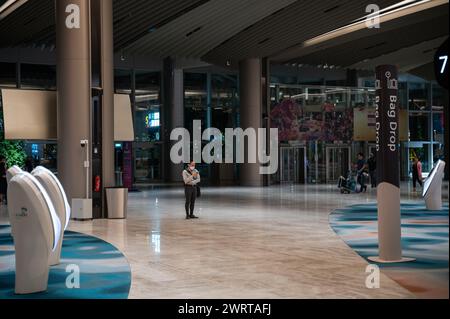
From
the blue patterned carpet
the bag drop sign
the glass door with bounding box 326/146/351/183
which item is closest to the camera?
the blue patterned carpet

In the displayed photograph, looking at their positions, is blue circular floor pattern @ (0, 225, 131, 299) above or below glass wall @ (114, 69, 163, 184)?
below

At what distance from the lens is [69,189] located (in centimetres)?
1500

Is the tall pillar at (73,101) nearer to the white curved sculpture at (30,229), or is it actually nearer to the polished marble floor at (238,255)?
the polished marble floor at (238,255)

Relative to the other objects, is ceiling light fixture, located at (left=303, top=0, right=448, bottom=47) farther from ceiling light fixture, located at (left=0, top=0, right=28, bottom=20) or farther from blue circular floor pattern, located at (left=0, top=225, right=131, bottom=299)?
blue circular floor pattern, located at (left=0, top=225, right=131, bottom=299)

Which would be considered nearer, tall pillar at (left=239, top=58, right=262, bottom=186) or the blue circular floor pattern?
the blue circular floor pattern

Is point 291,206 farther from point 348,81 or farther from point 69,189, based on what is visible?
point 348,81

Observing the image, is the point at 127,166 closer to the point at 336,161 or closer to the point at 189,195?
the point at 189,195

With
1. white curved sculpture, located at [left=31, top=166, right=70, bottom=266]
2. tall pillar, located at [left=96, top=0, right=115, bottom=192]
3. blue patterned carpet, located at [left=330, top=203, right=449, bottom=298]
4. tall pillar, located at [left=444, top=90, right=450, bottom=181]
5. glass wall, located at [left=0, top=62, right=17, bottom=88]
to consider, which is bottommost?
blue patterned carpet, located at [left=330, top=203, right=449, bottom=298]

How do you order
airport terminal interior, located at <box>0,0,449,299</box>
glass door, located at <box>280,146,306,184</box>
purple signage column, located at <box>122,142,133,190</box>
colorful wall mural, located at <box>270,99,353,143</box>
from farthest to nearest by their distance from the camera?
glass door, located at <box>280,146,306,184</box> < colorful wall mural, located at <box>270,99,353,143</box> < purple signage column, located at <box>122,142,133,190</box> < airport terminal interior, located at <box>0,0,449,299</box>

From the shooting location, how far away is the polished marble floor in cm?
637

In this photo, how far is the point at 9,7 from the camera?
21359 mm

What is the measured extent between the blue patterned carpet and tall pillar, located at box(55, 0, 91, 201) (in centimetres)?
636

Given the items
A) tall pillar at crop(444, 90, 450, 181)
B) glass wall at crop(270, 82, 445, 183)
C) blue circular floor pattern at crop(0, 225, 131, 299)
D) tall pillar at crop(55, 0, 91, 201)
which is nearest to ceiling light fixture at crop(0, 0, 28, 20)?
tall pillar at crop(55, 0, 91, 201)

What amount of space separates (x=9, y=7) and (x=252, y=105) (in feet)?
41.8
